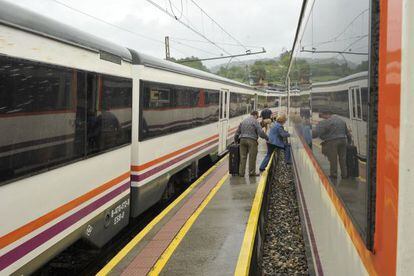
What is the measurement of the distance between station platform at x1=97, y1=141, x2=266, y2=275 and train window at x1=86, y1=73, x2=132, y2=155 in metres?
1.16

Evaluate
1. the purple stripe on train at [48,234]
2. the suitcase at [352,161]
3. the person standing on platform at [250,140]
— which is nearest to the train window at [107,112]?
the purple stripe on train at [48,234]

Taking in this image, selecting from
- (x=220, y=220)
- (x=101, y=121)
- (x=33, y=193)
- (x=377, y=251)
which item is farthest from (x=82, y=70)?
(x=377, y=251)

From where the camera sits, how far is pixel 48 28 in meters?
4.12

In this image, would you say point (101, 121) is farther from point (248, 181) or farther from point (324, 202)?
point (248, 181)

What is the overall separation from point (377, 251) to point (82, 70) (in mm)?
3754

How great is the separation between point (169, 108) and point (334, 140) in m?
5.61

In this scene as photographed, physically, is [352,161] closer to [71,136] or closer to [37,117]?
[37,117]

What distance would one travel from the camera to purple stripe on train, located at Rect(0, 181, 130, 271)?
347 centimetres

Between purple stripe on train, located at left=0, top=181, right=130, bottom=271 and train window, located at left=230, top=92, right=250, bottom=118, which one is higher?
train window, located at left=230, top=92, right=250, bottom=118

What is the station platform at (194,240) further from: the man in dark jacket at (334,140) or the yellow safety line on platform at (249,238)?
the man in dark jacket at (334,140)

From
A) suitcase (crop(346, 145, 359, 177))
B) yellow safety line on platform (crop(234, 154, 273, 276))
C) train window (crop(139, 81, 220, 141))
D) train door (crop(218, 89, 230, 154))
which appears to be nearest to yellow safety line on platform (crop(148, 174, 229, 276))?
yellow safety line on platform (crop(234, 154, 273, 276))

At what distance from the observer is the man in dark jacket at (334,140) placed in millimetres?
2574

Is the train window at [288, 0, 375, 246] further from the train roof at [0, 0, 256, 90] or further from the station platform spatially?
the train roof at [0, 0, 256, 90]

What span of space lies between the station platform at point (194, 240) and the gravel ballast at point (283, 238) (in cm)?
58
